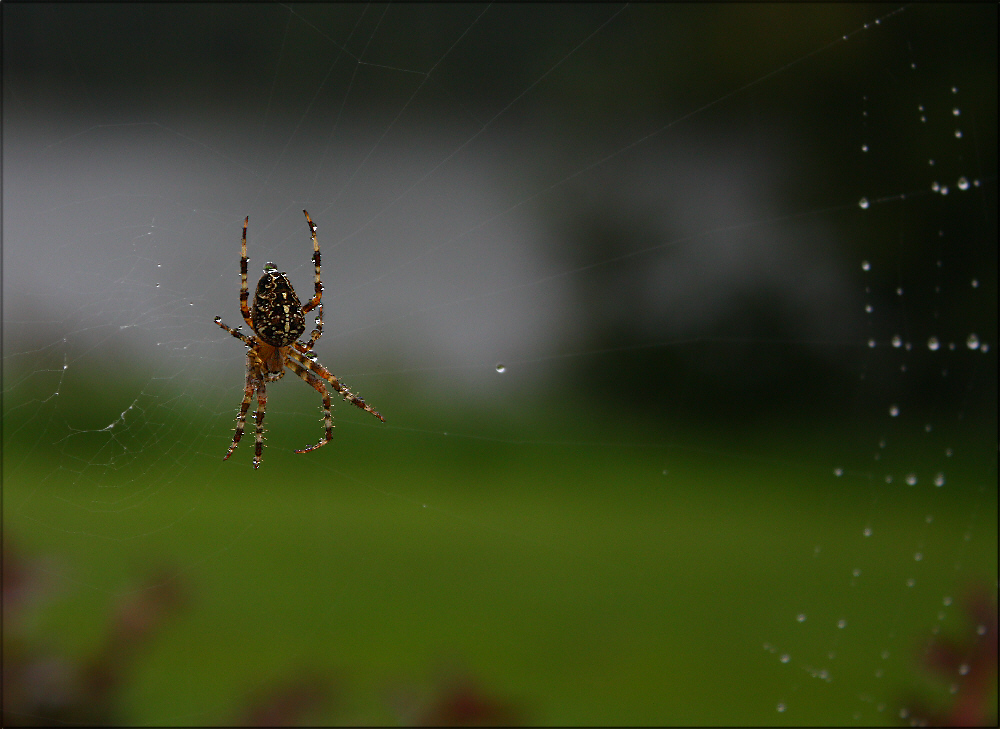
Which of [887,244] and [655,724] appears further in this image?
[887,244]

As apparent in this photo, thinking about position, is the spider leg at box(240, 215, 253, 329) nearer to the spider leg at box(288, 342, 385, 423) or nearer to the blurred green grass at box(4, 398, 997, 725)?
the spider leg at box(288, 342, 385, 423)

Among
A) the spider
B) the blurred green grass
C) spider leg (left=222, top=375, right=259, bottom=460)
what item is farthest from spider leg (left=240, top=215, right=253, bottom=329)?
the blurred green grass

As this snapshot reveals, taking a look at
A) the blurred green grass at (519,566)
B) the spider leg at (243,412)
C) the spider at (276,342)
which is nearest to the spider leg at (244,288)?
the spider at (276,342)

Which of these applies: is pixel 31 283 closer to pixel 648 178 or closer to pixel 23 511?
pixel 23 511

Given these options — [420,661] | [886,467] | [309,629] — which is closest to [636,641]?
[420,661]

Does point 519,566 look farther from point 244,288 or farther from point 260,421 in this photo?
point 244,288

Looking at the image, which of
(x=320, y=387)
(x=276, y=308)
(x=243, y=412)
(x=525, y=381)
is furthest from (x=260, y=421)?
(x=525, y=381)
